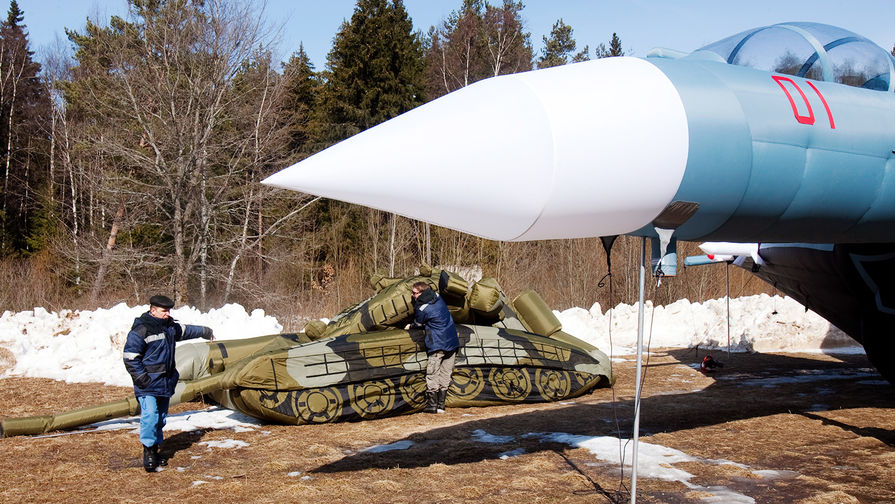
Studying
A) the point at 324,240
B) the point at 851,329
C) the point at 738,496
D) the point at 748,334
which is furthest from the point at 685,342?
the point at 324,240

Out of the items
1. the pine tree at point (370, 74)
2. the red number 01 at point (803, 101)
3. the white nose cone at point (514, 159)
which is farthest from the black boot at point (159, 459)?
the pine tree at point (370, 74)

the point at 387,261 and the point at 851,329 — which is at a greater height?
the point at 387,261

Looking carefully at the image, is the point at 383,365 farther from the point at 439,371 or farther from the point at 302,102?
the point at 302,102

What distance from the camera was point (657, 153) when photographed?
4312mm

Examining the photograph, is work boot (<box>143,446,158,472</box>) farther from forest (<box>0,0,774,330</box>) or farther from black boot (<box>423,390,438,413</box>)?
forest (<box>0,0,774,330</box>)

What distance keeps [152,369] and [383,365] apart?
2822mm

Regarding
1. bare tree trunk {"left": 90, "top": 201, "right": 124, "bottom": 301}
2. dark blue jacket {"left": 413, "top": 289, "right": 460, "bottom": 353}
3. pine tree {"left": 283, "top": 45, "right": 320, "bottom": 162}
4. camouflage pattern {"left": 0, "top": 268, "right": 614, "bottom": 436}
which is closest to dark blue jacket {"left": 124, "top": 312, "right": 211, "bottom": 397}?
camouflage pattern {"left": 0, "top": 268, "right": 614, "bottom": 436}

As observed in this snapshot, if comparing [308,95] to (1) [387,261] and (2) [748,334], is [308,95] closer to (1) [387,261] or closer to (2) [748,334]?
(1) [387,261]

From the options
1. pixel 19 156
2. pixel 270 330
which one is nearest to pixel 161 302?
pixel 270 330

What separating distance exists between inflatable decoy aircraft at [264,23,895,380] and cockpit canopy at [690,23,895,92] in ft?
0.04

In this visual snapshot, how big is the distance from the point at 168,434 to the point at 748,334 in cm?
1231

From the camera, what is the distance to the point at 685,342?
16.2m

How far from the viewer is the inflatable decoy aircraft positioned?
4.05 m

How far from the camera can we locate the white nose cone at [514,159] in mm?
4027
